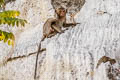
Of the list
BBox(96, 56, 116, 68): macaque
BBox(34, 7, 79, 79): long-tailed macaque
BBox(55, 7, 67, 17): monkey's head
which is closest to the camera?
BBox(96, 56, 116, 68): macaque

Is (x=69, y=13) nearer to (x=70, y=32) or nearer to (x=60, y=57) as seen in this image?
(x=70, y=32)

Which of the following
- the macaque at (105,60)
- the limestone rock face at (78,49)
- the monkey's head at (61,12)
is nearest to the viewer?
the macaque at (105,60)

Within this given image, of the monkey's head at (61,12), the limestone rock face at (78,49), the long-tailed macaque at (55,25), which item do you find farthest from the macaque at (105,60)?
the monkey's head at (61,12)

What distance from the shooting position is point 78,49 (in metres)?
5.72

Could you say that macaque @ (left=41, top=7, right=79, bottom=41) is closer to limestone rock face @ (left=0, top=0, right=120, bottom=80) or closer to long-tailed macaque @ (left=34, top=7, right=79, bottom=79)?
long-tailed macaque @ (left=34, top=7, right=79, bottom=79)

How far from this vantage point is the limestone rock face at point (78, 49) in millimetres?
5289

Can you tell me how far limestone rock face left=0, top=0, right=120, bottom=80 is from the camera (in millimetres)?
5289

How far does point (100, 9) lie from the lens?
663 centimetres

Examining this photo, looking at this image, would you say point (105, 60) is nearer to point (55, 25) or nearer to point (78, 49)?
point (78, 49)

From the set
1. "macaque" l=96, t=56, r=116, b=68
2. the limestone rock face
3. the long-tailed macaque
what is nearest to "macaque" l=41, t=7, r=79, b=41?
the long-tailed macaque

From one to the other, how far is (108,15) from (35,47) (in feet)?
6.06

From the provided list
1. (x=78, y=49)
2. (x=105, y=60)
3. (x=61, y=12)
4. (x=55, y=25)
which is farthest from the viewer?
(x=61, y=12)

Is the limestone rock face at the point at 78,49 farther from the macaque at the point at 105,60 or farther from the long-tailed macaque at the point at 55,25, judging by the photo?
the long-tailed macaque at the point at 55,25

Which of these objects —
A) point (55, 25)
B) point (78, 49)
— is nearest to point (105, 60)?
point (78, 49)
